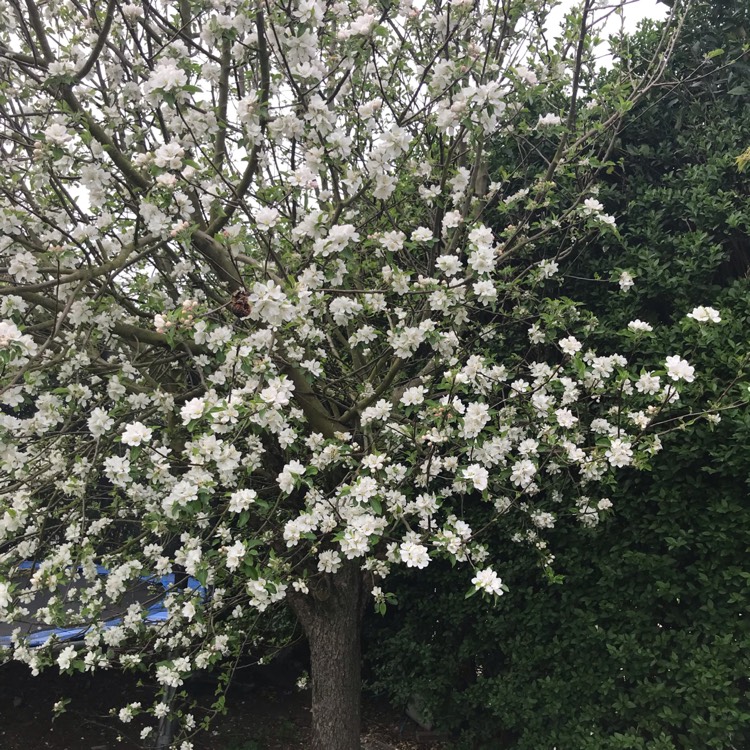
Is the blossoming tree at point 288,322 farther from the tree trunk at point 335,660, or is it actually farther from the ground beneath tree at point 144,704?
the ground beneath tree at point 144,704

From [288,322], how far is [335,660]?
2253 mm

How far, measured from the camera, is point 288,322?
2.34 metres

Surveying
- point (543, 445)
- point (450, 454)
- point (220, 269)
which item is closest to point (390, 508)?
point (450, 454)

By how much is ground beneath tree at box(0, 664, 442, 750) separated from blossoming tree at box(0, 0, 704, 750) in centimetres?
127

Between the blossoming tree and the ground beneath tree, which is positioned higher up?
the blossoming tree

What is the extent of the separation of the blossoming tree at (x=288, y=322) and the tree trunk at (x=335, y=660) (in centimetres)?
2

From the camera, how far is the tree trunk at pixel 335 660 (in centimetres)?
343

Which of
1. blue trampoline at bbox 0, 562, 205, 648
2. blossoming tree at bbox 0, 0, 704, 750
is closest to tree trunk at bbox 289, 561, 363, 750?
blossoming tree at bbox 0, 0, 704, 750

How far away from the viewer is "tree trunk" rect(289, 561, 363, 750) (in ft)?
11.3

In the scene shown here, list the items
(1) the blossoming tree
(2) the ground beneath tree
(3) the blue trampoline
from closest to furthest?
(1) the blossoming tree
(3) the blue trampoline
(2) the ground beneath tree

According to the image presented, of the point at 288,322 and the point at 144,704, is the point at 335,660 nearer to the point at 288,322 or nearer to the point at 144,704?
the point at 288,322

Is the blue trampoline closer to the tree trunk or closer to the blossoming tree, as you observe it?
the blossoming tree

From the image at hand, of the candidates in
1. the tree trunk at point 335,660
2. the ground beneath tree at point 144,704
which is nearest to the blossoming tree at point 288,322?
the tree trunk at point 335,660

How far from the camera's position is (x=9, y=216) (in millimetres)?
A: 2326
